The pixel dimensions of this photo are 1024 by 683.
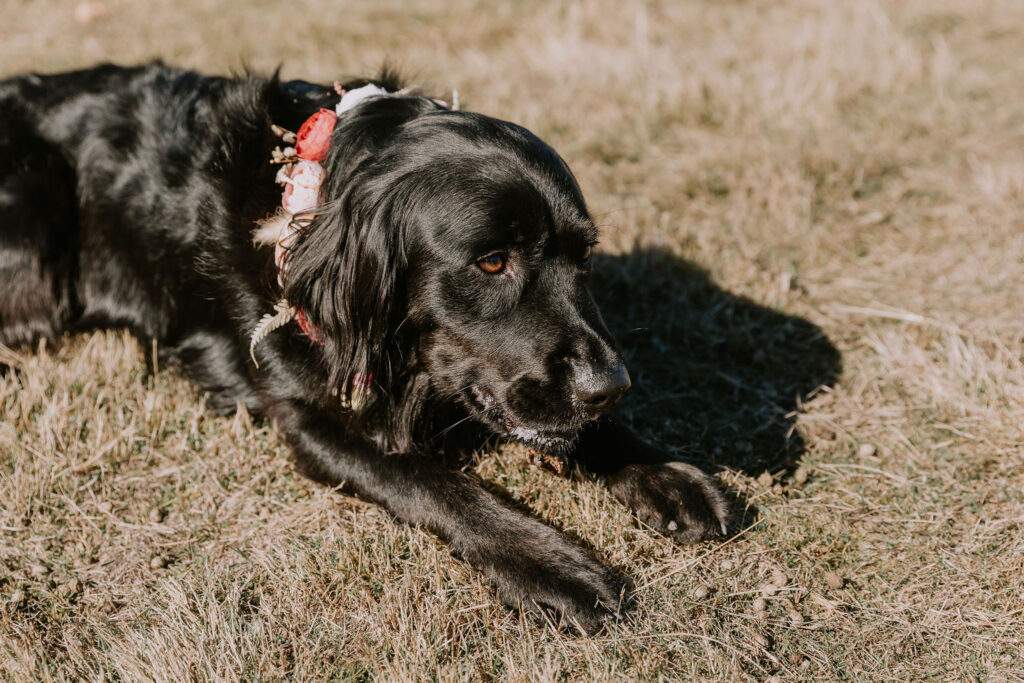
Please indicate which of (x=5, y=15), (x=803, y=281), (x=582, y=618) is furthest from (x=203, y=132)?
(x=5, y=15)

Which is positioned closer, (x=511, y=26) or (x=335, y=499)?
(x=335, y=499)

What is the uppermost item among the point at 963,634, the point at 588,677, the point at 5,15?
the point at 963,634

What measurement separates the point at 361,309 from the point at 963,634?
6.42 ft

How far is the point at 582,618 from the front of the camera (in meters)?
2.33

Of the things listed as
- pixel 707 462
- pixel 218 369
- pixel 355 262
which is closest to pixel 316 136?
pixel 355 262

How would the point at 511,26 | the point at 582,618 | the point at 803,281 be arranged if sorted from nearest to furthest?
the point at 582,618, the point at 803,281, the point at 511,26

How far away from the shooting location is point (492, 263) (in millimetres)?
2508

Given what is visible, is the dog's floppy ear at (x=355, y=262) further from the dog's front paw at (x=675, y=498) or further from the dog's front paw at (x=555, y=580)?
the dog's front paw at (x=675, y=498)

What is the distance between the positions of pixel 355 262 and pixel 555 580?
112cm

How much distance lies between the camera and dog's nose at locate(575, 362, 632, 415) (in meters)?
2.42

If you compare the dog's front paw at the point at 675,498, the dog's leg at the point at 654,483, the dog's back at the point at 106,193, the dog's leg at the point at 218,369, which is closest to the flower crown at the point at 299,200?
the dog's leg at the point at 218,369

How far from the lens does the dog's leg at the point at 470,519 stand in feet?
7.80

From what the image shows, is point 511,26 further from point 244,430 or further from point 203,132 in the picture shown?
point 244,430

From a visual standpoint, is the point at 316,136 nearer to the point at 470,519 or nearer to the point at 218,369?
the point at 218,369
